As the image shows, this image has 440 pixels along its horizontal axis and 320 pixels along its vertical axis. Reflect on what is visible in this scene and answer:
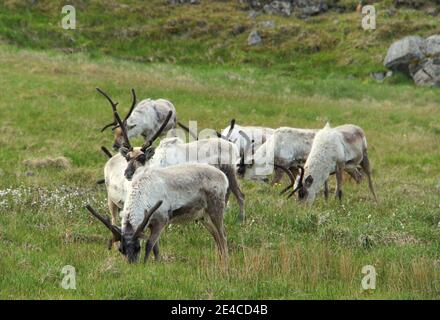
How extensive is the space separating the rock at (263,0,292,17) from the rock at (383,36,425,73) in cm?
1800

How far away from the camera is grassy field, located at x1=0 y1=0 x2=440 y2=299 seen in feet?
31.3

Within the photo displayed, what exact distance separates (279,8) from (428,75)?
21966mm

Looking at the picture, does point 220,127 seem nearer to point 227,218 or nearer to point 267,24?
point 227,218

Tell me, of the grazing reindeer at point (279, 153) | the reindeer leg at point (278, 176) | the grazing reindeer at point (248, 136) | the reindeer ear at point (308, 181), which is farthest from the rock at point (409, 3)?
the reindeer ear at point (308, 181)

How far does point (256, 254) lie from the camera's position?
34.2 ft

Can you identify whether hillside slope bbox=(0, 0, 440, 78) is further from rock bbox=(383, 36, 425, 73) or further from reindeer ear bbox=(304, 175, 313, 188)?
reindeer ear bbox=(304, 175, 313, 188)

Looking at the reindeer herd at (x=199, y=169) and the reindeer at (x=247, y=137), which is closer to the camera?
the reindeer herd at (x=199, y=169)

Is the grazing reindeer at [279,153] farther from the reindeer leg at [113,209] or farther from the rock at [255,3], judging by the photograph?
the rock at [255,3]

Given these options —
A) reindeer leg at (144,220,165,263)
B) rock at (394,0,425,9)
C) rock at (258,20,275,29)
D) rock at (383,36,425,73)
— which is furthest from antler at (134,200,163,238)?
rock at (394,0,425,9)

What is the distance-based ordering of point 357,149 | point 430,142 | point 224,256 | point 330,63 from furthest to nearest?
point 330,63 → point 430,142 → point 357,149 → point 224,256

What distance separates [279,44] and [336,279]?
39.8 meters

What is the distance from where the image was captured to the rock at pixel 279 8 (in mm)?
57250

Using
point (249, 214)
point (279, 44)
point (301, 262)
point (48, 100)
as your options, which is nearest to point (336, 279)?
point (301, 262)

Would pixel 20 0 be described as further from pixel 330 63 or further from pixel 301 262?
pixel 301 262
